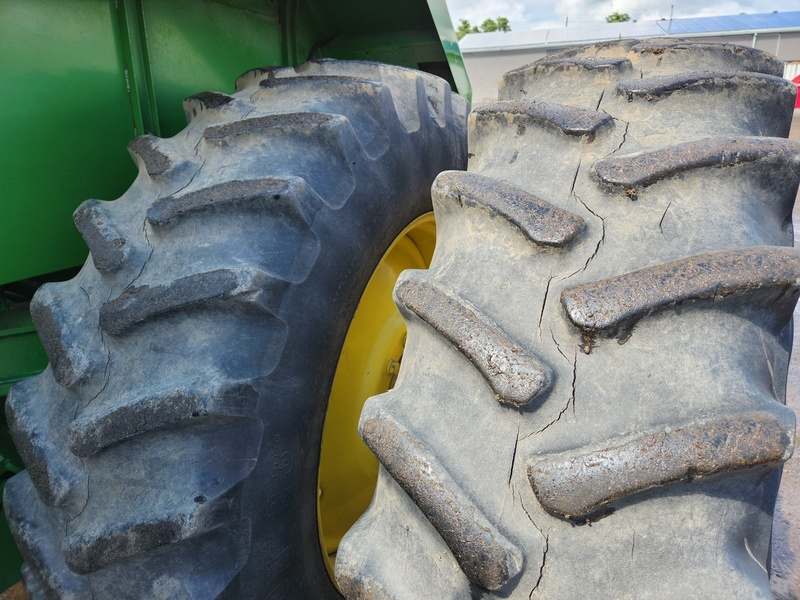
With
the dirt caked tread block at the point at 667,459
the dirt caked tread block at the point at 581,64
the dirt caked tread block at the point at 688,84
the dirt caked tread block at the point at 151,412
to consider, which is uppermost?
the dirt caked tread block at the point at 581,64

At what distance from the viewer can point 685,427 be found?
652 mm

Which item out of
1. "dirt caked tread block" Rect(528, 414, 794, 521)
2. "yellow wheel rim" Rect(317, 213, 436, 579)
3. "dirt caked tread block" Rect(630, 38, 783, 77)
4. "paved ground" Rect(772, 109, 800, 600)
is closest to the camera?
"dirt caked tread block" Rect(528, 414, 794, 521)

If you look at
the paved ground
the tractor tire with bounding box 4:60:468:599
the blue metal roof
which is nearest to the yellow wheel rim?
the tractor tire with bounding box 4:60:468:599

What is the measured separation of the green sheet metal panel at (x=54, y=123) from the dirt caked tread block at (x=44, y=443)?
0.76 ft

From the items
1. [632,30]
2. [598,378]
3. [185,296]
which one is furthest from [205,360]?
[632,30]

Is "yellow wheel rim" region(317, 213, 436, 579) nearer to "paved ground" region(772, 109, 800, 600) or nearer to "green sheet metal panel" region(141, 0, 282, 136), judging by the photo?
"green sheet metal panel" region(141, 0, 282, 136)

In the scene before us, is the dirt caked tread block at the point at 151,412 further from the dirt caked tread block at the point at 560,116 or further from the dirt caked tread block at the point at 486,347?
the dirt caked tread block at the point at 560,116

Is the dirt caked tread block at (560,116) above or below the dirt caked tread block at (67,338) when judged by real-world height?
above

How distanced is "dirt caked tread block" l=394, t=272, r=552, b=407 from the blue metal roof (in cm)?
1958

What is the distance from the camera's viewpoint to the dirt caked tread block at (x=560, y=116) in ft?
2.85

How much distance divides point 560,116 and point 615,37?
2008 cm

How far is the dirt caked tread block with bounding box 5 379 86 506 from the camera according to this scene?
0.88m

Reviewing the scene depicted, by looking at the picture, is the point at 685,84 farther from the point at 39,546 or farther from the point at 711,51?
the point at 39,546

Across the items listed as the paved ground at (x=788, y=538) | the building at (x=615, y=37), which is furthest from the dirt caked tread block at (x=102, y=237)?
the building at (x=615, y=37)
